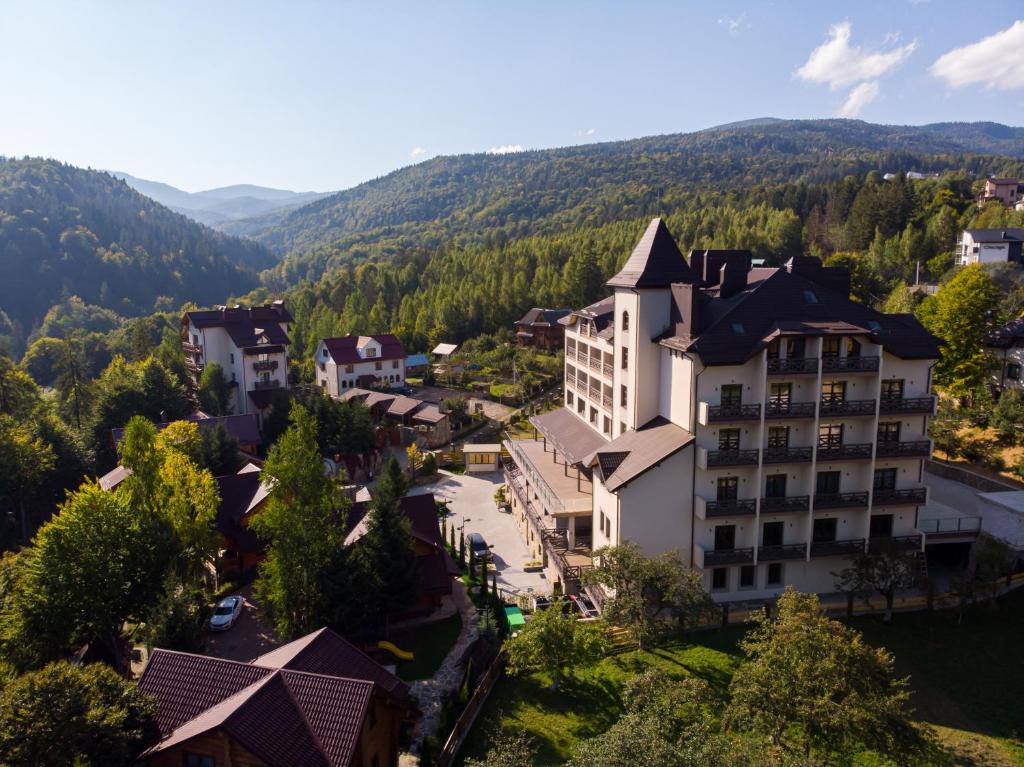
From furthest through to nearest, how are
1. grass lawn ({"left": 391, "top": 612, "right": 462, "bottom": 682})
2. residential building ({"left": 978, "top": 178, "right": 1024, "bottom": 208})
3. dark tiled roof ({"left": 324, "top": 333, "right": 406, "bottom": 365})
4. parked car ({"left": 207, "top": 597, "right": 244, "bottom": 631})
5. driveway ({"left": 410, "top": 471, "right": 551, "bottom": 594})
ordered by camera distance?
residential building ({"left": 978, "top": 178, "right": 1024, "bottom": 208}) → dark tiled roof ({"left": 324, "top": 333, "right": 406, "bottom": 365}) → driveway ({"left": 410, "top": 471, "right": 551, "bottom": 594}) → parked car ({"left": 207, "top": 597, "right": 244, "bottom": 631}) → grass lawn ({"left": 391, "top": 612, "right": 462, "bottom": 682})

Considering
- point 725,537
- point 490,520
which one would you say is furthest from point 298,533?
point 490,520

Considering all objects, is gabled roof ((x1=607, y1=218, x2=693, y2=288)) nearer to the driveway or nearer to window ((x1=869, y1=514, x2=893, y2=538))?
window ((x1=869, y1=514, x2=893, y2=538))

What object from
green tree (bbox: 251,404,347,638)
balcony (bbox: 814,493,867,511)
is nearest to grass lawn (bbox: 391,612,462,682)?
green tree (bbox: 251,404,347,638)

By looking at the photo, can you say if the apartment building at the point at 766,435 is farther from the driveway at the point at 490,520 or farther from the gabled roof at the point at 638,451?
the driveway at the point at 490,520

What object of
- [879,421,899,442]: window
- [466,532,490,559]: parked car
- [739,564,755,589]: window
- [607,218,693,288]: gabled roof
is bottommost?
[466,532,490,559]: parked car

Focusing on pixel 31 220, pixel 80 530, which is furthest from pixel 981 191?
pixel 31 220

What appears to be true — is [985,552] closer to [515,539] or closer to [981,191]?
[515,539]

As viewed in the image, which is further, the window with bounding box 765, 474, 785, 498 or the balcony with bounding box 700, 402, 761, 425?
the window with bounding box 765, 474, 785, 498
